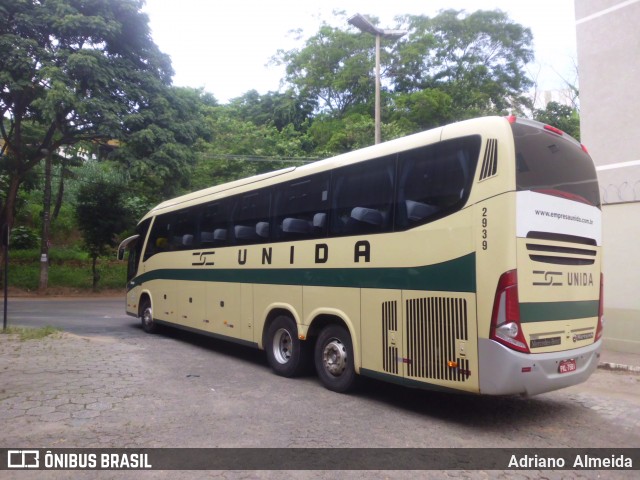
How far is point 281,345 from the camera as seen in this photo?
27.7ft

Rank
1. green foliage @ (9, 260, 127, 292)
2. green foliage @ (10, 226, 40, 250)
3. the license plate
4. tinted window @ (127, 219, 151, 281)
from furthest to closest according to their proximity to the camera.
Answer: green foliage @ (10, 226, 40, 250)
green foliage @ (9, 260, 127, 292)
tinted window @ (127, 219, 151, 281)
the license plate

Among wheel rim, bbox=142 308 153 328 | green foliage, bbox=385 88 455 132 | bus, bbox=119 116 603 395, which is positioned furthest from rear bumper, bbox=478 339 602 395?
green foliage, bbox=385 88 455 132

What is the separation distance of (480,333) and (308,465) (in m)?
2.12

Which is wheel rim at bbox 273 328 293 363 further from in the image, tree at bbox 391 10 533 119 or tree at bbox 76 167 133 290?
tree at bbox 391 10 533 119

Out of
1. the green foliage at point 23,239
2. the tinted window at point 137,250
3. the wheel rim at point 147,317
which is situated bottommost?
the wheel rim at point 147,317

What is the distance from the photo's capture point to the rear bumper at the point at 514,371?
5117mm

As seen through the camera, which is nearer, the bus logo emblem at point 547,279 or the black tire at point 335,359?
the bus logo emblem at point 547,279

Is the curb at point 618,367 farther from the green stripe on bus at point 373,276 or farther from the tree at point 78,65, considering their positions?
the tree at point 78,65

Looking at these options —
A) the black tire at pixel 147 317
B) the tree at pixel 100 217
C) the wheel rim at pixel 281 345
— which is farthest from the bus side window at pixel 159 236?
the tree at pixel 100 217

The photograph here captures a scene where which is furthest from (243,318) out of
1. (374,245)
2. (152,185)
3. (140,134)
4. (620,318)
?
(152,185)

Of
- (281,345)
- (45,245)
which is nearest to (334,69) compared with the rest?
(45,245)

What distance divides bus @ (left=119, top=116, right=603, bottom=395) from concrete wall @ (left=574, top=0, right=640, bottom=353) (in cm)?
526

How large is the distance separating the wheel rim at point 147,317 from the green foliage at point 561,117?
2488 cm

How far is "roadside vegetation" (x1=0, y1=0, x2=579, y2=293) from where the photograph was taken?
18.7 metres
